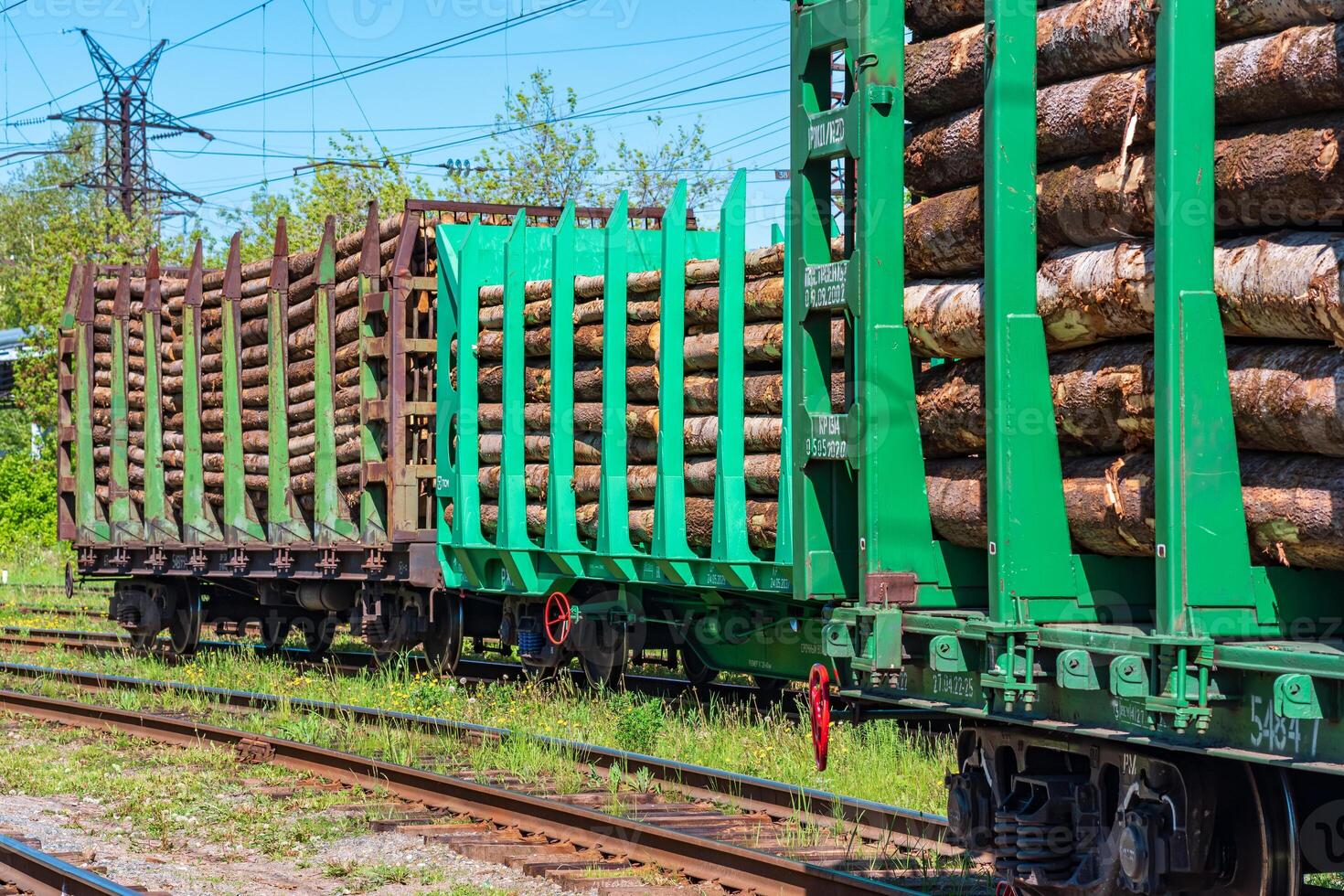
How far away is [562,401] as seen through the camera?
13.1 m

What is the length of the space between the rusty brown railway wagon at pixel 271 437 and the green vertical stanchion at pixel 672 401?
3359 mm

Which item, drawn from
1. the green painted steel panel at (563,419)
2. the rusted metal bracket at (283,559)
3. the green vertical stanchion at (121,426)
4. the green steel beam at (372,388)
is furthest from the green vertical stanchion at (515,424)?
the green vertical stanchion at (121,426)

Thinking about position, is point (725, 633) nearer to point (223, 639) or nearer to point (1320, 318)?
point (1320, 318)

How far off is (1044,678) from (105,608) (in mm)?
24534

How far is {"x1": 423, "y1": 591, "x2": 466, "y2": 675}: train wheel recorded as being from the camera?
15781 millimetres

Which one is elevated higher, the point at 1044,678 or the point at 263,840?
the point at 1044,678

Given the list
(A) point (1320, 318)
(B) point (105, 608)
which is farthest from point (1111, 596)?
(B) point (105, 608)

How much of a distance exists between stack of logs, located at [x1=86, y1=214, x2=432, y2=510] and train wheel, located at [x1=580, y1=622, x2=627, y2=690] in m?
3.35

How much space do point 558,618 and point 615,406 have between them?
2.30 m

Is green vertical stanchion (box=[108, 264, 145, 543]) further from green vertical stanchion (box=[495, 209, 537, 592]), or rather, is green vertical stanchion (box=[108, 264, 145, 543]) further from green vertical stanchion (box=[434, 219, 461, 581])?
green vertical stanchion (box=[495, 209, 537, 592])

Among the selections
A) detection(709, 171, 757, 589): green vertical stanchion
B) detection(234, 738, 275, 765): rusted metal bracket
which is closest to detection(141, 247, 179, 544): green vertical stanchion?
detection(234, 738, 275, 765): rusted metal bracket

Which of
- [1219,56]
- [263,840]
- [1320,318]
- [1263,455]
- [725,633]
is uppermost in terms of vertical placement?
[1219,56]

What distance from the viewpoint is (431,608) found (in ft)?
50.8

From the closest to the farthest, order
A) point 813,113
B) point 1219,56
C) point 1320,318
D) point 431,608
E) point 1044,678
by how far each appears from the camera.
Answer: point 1320,318
point 1219,56
point 1044,678
point 813,113
point 431,608
